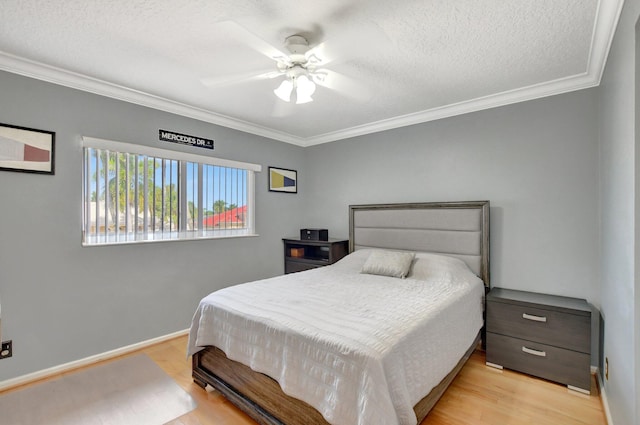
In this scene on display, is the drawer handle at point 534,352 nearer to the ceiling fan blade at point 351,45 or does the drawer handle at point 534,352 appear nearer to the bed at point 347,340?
the bed at point 347,340

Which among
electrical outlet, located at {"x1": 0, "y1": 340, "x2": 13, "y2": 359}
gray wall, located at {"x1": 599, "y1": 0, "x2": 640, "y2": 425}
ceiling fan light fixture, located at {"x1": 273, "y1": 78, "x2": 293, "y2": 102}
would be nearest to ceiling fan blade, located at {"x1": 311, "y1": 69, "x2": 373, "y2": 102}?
ceiling fan light fixture, located at {"x1": 273, "y1": 78, "x2": 293, "y2": 102}

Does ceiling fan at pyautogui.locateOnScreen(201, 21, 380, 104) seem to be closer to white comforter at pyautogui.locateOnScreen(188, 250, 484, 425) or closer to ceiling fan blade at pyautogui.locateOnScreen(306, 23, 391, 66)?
ceiling fan blade at pyautogui.locateOnScreen(306, 23, 391, 66)

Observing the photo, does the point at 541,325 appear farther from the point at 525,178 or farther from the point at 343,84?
the point at 343,84

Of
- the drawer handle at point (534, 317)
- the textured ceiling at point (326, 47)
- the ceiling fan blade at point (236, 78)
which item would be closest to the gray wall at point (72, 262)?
the textured ceiling at point (326, 47)

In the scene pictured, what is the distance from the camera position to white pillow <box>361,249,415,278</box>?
2959 millimetres

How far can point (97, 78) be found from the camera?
261 cm

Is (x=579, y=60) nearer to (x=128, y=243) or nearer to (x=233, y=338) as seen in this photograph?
(x=233, y=338)

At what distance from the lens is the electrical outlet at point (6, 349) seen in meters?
2.25

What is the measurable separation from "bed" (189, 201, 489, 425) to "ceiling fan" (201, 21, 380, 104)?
1537mm

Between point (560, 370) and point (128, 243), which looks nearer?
point (560, 370)

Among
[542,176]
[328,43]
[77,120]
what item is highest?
[328,43]

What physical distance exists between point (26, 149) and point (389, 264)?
3223 mm

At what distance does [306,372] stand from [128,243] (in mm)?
2263

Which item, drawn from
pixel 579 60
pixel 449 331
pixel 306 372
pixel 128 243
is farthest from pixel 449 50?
pixel 128 243
